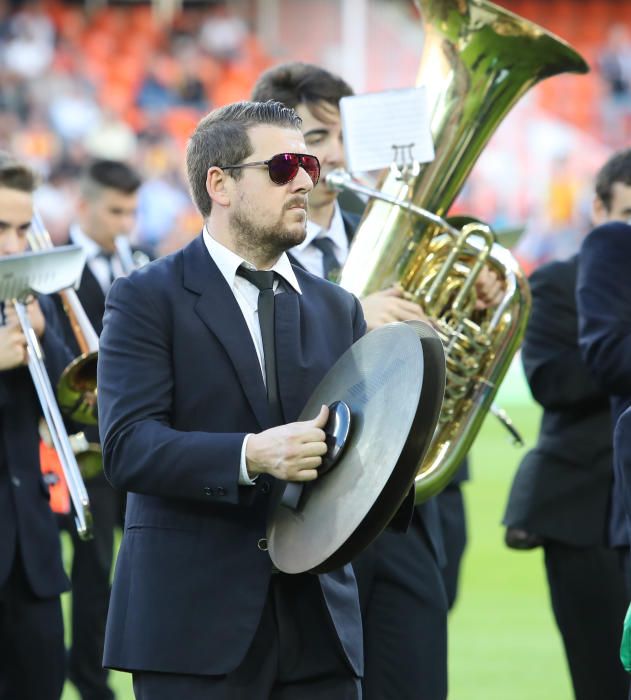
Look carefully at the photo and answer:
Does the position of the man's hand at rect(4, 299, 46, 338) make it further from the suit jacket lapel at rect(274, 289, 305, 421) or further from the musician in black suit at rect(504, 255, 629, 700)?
the musician in black suit at rect(504, 255, 629, 700)

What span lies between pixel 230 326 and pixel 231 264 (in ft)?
0.51

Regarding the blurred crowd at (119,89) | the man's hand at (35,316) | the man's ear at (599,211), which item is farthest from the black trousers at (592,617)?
the blurred crowd at (119,89)

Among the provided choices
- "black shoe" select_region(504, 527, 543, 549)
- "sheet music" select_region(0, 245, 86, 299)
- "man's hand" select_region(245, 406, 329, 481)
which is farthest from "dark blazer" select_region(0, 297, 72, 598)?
"black shoe" select_region(504, 527, 543, 549)

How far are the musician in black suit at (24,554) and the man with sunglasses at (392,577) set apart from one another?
86 centimetres

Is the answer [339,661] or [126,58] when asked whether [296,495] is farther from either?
[126,58]

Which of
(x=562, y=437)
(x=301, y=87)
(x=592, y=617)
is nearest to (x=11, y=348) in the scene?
(x=301, y=87)

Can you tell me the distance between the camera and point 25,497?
4000 millimetres

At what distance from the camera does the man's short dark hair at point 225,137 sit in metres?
3.00

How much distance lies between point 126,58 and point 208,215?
797 inches

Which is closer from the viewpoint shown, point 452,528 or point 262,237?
point 262,237

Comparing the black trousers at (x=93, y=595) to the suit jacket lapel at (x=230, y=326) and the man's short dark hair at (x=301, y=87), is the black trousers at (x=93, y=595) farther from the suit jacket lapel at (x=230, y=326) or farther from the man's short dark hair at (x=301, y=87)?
the suit jacket lapel at (x=230, y=326)

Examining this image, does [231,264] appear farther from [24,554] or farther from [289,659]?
[24,554]

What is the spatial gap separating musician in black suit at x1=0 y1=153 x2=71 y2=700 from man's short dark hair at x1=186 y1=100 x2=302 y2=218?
116cm

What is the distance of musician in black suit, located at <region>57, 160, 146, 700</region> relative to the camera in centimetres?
583
